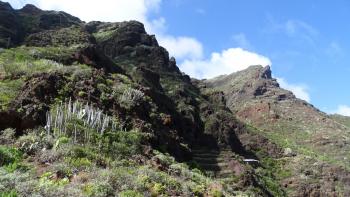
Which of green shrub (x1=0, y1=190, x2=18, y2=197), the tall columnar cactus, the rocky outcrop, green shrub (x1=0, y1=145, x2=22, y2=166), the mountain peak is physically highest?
the mountain peak

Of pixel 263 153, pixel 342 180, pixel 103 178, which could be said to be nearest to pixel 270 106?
pixel 263 153

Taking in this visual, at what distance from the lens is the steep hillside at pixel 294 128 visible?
62.8 metres

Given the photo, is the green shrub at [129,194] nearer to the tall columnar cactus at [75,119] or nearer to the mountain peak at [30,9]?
the tall columnar cactus at [75,119]

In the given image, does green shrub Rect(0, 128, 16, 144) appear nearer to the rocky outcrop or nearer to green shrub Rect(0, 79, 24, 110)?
green shrub Rect(0, 79, 24, 110)

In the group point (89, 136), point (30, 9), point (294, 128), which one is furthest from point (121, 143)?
point (294, 128)

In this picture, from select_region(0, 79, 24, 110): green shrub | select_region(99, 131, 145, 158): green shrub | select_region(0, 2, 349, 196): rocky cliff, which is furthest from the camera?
select_region(0, 79, 24, 110): green shrub

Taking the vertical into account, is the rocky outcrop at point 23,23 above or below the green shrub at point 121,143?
above

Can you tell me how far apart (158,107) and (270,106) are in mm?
66557

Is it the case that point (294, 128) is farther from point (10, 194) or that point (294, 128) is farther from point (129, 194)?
point (10, 194)

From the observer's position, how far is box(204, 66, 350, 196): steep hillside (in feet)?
206

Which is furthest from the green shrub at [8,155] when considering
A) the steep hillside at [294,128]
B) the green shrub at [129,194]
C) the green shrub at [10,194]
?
the steep hillside at [294,128]

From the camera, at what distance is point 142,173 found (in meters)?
18.8

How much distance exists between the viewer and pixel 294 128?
311ft

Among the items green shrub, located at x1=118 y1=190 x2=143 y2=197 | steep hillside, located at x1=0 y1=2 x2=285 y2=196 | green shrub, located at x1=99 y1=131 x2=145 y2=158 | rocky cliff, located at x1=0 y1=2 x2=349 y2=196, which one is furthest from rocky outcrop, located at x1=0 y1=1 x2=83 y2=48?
green shrub, located at x1=118 y1=190 x2=143 y2=197
